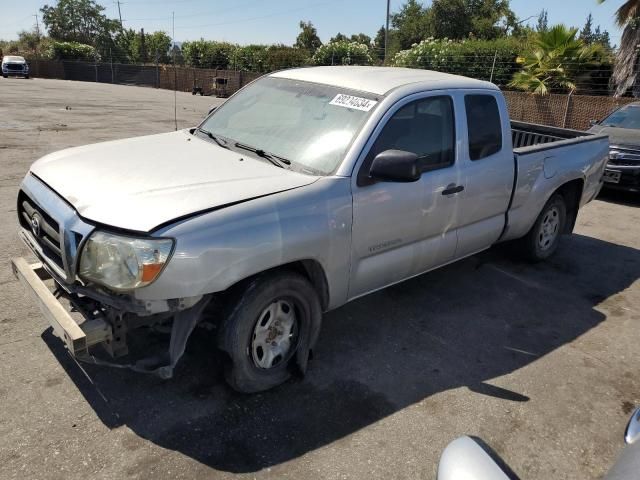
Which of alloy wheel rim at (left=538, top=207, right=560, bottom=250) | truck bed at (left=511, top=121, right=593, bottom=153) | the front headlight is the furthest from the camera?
truck bed at (left=511, top=121, right=593, bottom=153)

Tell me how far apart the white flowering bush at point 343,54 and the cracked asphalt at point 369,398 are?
26.1 metres

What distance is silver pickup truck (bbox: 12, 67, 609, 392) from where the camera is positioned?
108 inches

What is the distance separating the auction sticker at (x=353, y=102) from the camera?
3691 millimetres

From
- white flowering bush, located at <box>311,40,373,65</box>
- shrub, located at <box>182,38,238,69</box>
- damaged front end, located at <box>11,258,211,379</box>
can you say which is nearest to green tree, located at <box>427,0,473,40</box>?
shrub, located at <box>182,38,238,69</box>

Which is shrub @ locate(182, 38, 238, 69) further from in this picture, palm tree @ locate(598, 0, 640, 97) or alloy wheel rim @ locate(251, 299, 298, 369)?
alloy wheel rim @ locate(251, 299, 298, 369)

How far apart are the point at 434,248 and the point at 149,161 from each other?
7.30ft

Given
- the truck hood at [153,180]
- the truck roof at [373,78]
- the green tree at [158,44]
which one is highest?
the green tree at [158,44]

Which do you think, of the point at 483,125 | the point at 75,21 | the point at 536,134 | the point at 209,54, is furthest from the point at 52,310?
the point at 75,21

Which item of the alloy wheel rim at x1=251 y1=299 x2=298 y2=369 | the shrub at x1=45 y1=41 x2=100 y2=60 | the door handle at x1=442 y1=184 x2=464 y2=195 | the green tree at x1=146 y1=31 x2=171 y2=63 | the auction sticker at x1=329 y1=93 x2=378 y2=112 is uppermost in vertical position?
the green tree at x1=146 y1=31 x2=171 y2=63

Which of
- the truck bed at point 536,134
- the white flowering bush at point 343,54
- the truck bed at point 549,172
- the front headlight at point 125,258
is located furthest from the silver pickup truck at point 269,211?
the white flowering bush at point 343,54

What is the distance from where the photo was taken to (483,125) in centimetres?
452

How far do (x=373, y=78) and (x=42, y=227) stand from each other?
2521 mm

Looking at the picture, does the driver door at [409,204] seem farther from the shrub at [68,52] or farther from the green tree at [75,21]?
the green tree at [75,21]

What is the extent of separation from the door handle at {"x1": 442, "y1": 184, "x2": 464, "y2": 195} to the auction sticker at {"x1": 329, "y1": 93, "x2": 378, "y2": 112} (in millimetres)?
903
